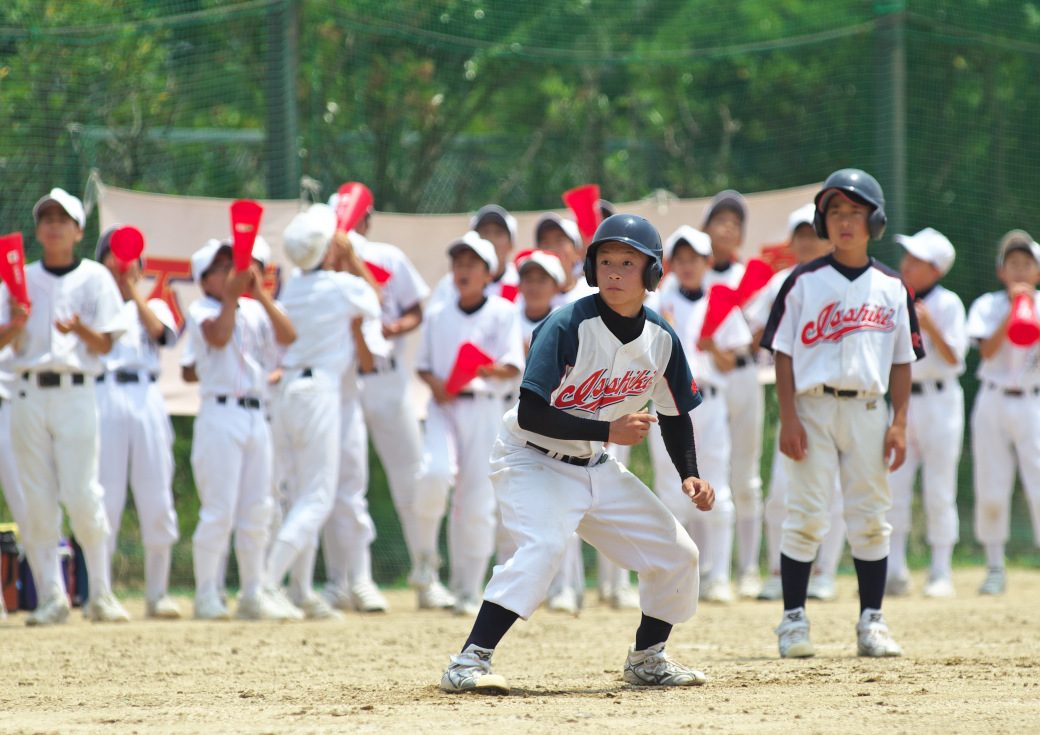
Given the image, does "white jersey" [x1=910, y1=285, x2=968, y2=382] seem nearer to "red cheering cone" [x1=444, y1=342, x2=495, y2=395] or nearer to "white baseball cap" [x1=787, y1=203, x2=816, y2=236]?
"white baseball cap" [x1=787, y1=203, x2=816, y2=236]

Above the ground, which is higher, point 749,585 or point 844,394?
point 844,394

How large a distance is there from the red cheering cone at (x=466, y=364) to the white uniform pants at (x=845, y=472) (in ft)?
7.54

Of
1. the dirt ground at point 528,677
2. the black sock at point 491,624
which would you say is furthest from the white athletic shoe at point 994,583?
the black sock at point 491,624

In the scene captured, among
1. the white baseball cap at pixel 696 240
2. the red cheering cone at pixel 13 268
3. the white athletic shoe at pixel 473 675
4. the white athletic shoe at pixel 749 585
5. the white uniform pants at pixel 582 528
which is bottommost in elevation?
the white athletic shoe at pixel 749 585

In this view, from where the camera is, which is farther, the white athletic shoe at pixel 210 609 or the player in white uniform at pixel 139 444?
the player in white uniform at pixel 139 444

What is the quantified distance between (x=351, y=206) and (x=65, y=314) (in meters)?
1.89

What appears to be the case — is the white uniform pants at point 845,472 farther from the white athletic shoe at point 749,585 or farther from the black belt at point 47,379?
the black belt at point 47,379

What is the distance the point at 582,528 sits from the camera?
4.34 metres

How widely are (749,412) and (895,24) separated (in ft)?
12.9

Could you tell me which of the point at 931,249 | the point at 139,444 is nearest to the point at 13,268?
the point at 139,444

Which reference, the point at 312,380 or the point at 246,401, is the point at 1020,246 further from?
the point at 246,401

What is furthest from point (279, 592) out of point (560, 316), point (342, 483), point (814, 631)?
point (560, 316)

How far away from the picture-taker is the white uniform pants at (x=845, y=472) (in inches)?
202

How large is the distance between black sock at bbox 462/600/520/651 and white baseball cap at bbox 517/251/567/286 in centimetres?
346
